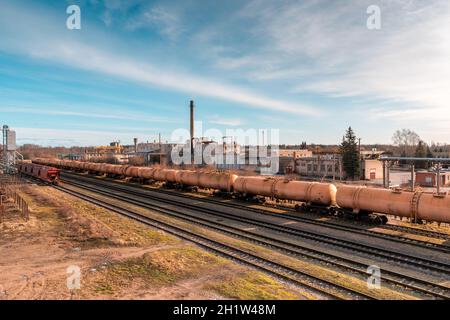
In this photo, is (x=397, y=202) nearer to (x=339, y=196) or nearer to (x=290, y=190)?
(x=339, y=196)

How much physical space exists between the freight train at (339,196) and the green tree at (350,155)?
4123 cm

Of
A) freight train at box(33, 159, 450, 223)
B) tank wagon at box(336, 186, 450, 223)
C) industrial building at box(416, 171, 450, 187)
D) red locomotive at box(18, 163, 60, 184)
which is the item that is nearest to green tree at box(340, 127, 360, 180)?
industrial building at box(416, 171, 450, 187)

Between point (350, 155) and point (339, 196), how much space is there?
47391mm

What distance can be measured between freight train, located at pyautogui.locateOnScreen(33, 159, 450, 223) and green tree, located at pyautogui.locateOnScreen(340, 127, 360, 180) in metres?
41.2

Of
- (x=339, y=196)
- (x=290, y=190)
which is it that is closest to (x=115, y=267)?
(x=339, y=196)

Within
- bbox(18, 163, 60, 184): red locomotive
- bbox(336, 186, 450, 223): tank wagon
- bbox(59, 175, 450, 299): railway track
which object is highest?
bbox(18, 163, 60, 184): red locomotive

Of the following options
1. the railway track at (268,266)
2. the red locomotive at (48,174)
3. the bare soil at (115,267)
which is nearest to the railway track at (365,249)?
the railway track at (268,266)

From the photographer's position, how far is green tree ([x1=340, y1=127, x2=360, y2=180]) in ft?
217

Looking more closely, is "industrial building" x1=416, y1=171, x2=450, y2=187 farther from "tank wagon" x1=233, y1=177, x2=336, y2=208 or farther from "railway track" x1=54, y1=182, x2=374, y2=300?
"railway track" x1=54, y1=182, x2=374, y2=300

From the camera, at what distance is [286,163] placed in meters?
82.8

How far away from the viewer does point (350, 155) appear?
66.3 m

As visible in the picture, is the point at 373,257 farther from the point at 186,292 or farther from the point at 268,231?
the point at 186,292

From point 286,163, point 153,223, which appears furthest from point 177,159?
point 153,223

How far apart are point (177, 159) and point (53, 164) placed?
101 feet
